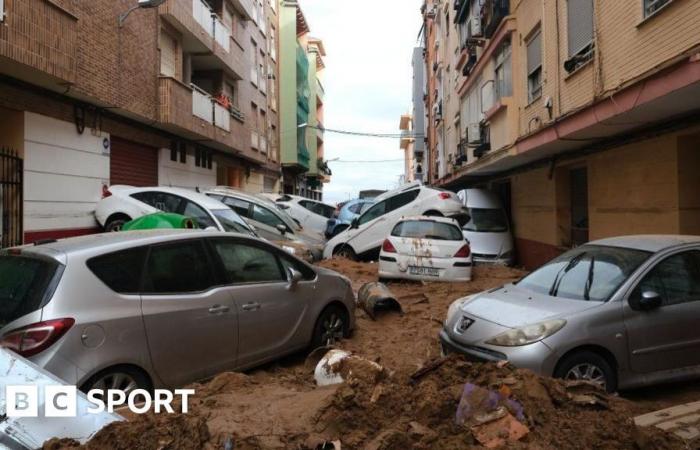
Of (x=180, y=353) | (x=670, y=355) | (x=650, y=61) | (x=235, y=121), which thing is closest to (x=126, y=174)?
(x=235, y=121)

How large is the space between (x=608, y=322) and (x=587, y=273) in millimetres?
812

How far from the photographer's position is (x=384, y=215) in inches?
566

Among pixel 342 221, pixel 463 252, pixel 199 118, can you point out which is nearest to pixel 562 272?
pixel 463 252

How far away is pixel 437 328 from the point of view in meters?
7.51

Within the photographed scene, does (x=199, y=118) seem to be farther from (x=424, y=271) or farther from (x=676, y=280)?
(x=676, y=280)

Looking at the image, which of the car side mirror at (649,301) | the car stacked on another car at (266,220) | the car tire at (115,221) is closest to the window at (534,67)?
the car stacked on another car at (266,220)

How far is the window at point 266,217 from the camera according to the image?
1372cm

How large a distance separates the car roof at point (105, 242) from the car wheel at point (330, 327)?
1.69 m

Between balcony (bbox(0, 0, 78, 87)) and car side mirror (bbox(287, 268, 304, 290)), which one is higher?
balcony (bbox(0, 0, 78, 87))

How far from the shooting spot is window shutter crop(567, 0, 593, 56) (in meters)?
9.35

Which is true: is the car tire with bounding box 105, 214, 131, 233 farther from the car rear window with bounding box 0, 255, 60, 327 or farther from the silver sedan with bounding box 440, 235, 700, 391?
the silver sedan with bounding box 440, 235, 700, 391

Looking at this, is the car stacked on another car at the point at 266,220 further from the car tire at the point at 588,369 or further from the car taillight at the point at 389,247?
the car tire at the point at 588,369

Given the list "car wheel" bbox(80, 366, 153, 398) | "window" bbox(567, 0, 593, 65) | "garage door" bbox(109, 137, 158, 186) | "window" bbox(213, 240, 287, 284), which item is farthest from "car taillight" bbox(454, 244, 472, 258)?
"garage door" bbox(109, 137, 158, 186)

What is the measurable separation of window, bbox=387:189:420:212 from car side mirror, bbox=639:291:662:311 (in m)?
9.89
